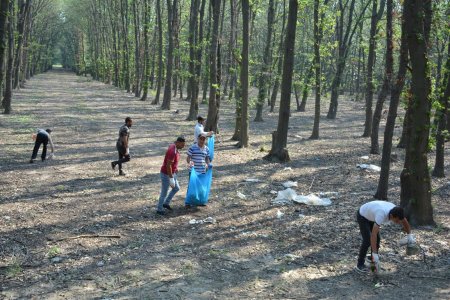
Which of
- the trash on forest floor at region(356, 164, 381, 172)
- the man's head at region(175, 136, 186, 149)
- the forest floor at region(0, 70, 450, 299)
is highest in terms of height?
the man's head at region(175, 136, 186, 149)

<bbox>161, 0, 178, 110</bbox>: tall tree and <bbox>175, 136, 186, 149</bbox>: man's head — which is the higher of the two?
<bbox>161, 0, 178, 110</bbox>: tall tree

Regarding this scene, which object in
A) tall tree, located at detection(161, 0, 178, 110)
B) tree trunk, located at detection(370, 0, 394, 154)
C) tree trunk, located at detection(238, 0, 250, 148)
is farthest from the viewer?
tall tree, located at detection(161, 0, 178, 110)

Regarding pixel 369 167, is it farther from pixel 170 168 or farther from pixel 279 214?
pixel 170 168

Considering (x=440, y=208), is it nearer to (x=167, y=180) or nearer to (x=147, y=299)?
(x=167, y=180)

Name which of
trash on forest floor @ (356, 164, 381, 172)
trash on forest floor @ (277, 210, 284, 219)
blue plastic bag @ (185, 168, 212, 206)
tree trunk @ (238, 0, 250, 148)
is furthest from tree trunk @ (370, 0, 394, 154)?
blue plastic bag @ (185, 168, 212, 206)

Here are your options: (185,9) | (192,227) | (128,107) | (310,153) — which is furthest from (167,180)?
(185,9)

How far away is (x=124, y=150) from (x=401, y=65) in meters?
7.65

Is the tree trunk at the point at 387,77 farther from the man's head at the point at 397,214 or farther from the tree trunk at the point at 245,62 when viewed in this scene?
the man's head at the point at 397,214

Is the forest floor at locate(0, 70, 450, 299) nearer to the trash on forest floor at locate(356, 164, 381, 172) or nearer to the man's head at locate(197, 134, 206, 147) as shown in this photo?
the trash on forest floor at locate(356, 164, 381, 172)

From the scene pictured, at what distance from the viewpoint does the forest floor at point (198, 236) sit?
6379 millimetres

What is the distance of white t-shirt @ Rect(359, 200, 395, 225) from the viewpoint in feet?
20.7

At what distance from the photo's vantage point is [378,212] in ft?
20.9

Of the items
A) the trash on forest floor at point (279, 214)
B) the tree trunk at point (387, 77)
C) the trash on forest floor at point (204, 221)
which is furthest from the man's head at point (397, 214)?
the tree trunk at point (387, 77)

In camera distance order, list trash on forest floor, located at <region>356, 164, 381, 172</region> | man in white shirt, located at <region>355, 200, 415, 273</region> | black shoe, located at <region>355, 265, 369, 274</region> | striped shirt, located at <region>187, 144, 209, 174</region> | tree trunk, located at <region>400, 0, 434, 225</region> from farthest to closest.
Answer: trash on forest floor, located at <region>356, 164, 381, 172</region> < striped shirt, located at <region>187, 144, 209, 174</region> < tree trunk, located at <region>400, 0, 434, 225</region> < black shoe, located at <region>355, 265, 369, 274</region> < man in white shirt, located at <region>355, 200, 415, 273</region>
